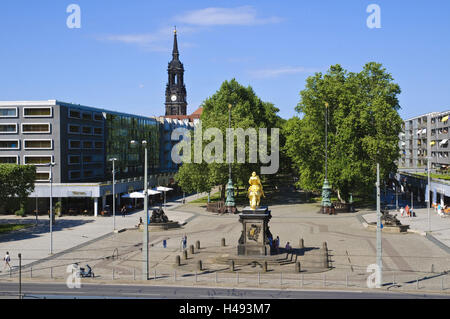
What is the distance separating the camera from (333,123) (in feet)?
263

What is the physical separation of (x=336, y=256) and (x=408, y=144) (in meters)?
118

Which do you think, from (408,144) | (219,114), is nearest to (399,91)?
(219,114)

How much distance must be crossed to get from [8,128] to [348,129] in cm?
5223

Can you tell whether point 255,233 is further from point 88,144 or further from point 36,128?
point 88,144

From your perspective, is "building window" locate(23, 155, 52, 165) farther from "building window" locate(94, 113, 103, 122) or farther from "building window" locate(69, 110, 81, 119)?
"building window" locate(94, 113, 103, 122)

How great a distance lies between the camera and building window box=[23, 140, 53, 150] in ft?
251

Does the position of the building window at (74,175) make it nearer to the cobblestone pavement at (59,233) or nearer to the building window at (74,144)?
the building window at (74,144)

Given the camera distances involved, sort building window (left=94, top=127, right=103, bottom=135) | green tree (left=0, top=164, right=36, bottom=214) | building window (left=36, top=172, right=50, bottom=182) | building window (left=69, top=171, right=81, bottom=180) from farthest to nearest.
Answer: building window (left=94, top=127, right=103, bottom=135), building window (left=69, top=171, right=81, bottom=180), building window (left=36, top=172, right=50, bottom=182), green tree (left=0, top=164, right=36, bottom=214)

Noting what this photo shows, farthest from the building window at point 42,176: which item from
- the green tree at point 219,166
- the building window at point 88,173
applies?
the green tree at point 219,166

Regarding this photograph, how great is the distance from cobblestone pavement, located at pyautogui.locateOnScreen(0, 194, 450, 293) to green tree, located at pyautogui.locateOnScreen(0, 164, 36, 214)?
1366 centimetres

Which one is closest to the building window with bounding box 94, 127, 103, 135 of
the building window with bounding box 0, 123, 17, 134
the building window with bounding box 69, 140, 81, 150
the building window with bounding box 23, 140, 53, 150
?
the building window with bounding box 69, 140, 81, 150

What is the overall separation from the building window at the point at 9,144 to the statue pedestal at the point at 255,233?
162 feet
